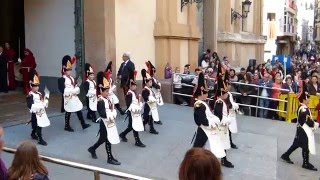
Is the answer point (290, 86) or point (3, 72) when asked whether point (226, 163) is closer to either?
point (290, 86)

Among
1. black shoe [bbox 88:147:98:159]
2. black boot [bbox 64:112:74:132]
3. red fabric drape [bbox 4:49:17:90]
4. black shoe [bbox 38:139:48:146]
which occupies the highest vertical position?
red fabric drape [bbox 4:49:17:90]

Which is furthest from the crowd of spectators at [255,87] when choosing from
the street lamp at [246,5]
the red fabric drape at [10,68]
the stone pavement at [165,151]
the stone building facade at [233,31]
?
the street lamp at [246,5]

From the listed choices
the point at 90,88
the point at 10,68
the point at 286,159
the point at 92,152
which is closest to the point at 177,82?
the point at 90,88

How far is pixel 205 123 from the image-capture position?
7797mm

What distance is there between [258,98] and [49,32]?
22.5ft

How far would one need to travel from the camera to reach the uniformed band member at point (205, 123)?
7.82 meters

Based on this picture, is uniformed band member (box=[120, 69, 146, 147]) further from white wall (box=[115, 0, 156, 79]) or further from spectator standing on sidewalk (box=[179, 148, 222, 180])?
spectator standing on sidewalk (box=[179, 148, 222, 180])

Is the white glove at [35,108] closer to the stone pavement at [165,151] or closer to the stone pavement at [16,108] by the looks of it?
the stone pavement at [165,151]

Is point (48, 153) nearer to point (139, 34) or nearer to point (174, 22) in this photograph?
point (139, 34)

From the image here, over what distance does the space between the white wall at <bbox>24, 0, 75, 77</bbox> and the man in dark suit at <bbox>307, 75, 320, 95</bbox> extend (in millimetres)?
7164

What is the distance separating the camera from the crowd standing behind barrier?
13156 millimetres

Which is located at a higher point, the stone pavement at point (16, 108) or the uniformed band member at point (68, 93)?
the uniformed band member at point (68, 93)

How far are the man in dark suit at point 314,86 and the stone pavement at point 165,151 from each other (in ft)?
6.51

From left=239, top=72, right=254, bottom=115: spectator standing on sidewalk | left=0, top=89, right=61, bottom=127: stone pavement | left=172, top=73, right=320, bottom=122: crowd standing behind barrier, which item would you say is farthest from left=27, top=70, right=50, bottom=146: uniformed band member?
left=239, top=72, right=254, bottom=115: spectator standing on sidewalk
